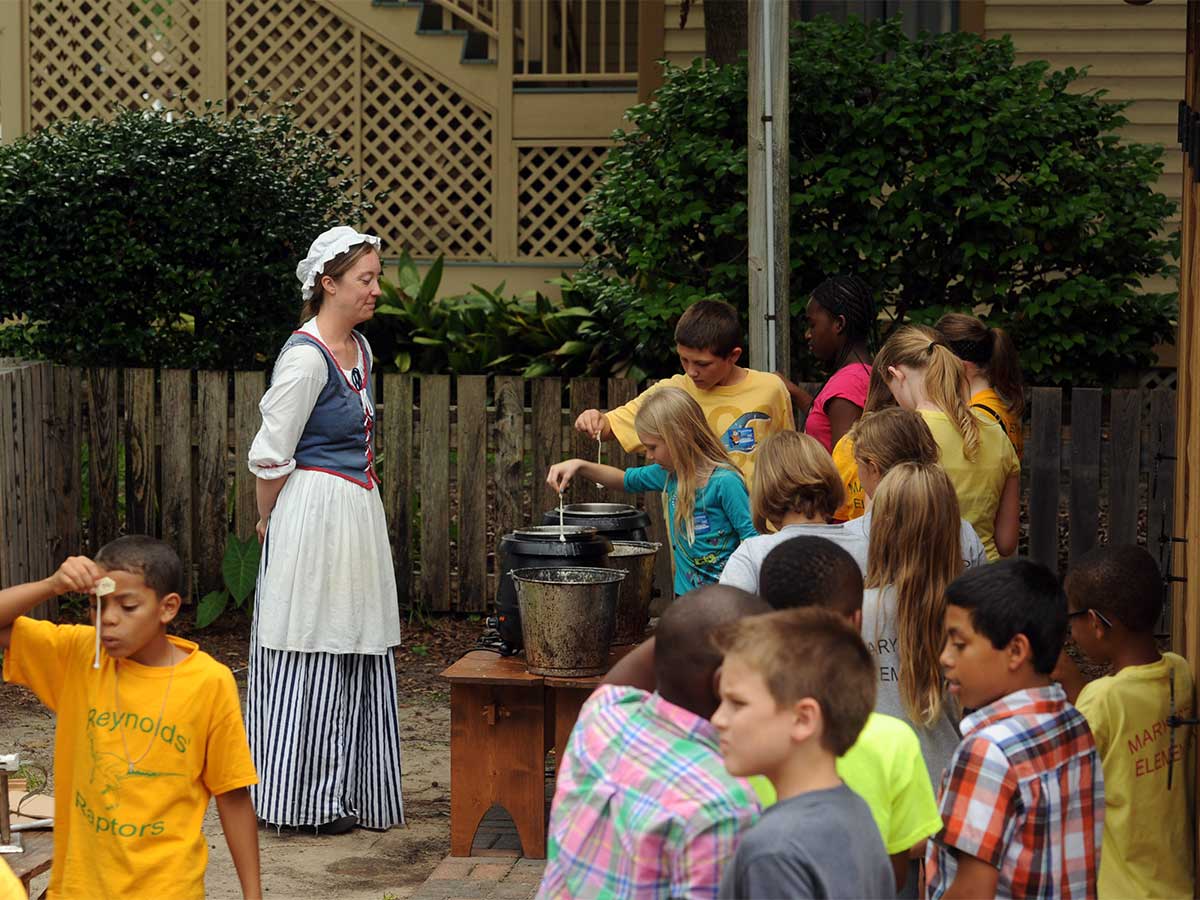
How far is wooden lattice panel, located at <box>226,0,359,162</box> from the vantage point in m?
13.5

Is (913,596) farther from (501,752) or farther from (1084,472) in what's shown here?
(1084,472)

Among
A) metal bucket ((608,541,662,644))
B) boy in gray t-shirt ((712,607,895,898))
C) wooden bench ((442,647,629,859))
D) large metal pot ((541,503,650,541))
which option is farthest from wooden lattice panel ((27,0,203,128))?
boy in gray t-shirt ((712,607,895,898))

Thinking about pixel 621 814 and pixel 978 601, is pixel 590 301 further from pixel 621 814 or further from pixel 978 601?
pixel 621 814

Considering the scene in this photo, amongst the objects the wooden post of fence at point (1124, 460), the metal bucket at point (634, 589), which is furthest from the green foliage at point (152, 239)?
the wooden post of fence at point (1124, 460)

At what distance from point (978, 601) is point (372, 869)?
2902 mm

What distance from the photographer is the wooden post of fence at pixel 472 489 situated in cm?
849

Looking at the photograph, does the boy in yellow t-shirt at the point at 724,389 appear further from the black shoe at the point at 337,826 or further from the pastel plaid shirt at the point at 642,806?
the pastel plaid shirt at the point at 642,806

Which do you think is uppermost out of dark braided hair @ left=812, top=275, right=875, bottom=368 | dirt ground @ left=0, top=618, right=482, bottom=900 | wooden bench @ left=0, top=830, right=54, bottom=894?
dark braided hair @ left=812, top=275, right=875, bottom=368

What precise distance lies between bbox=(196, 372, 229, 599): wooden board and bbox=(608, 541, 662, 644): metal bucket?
3.54 meters

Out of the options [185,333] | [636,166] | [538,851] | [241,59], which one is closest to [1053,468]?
[636,166]

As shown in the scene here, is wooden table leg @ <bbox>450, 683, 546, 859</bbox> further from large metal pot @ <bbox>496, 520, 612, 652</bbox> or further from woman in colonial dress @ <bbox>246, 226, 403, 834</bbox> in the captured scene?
woman in colonial dress @ <bbox>246, 226, 403, 834</bbox>

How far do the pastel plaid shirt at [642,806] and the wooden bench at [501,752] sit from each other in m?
2.56

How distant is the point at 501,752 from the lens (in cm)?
537

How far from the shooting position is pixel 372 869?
5352 mm
